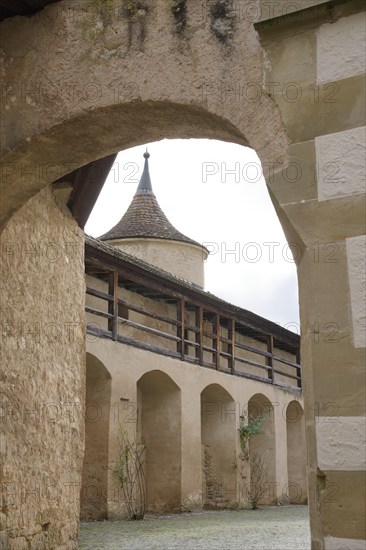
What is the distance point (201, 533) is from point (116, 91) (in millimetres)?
7366

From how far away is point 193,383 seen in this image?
14367mm

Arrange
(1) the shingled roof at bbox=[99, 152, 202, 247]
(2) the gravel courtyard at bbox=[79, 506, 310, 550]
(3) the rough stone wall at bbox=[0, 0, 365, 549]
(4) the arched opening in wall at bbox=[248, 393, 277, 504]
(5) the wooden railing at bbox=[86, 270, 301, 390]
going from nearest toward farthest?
1. (3) the rough stone wall at bbox=[0, 0, 365, 549]
2. (2) the gravel courtyard at bbox=[79, 506, 310, 550]
3. (5) the wooden railing at bbox=[86, 270, 301, 390]
4. (4) the arched opening in wall at bbox=[248, 393, 277, 504]
5. (1) the shingled roof at bbox=[99, 152, 202, 247]

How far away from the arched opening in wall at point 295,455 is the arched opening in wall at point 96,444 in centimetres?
802

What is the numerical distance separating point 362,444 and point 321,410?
0.22 meters

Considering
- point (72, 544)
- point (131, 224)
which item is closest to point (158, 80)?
point (72, 544)

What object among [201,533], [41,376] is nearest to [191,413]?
[201,533]

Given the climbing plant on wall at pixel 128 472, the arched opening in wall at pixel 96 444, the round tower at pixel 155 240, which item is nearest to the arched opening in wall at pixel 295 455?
the round tower at pixel 155 240

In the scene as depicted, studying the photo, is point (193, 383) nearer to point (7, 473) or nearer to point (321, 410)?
point (7, 473)

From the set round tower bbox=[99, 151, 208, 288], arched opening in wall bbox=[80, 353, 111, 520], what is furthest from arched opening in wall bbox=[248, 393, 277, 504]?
arched opening in wall bbox=[80, 353, 111, 520]

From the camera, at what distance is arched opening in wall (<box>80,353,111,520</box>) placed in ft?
37.5

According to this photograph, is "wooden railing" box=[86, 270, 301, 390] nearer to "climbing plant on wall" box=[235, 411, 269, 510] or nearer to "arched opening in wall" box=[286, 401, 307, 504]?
"arched opening in wall" box=[286, 401, 307, 504]

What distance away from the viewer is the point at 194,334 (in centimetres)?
1622

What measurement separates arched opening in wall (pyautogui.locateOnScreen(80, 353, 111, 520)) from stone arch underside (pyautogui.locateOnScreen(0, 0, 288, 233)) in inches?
284

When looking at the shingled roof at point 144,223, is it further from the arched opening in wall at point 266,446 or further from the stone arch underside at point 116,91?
the stone arch underside at point 116,91
